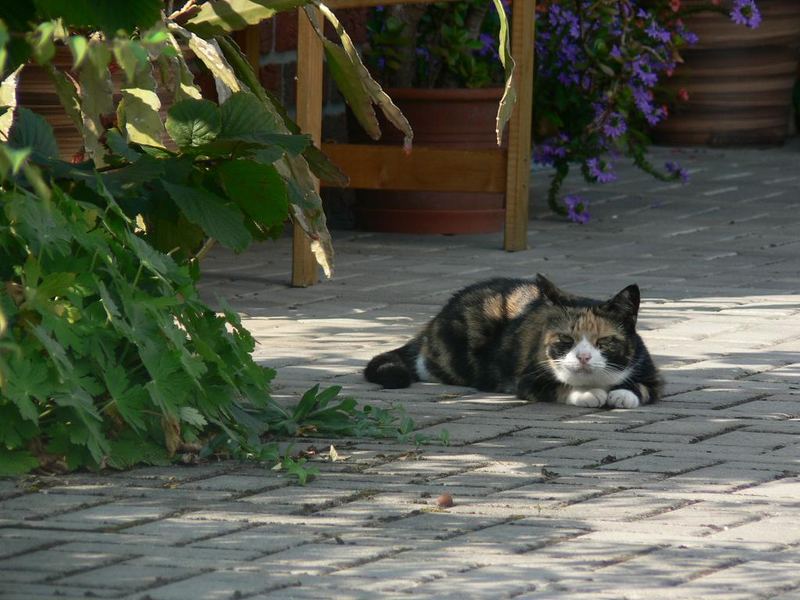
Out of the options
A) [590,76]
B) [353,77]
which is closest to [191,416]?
[353,77]

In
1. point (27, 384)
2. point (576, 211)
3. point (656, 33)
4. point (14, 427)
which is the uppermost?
point (656, 33)

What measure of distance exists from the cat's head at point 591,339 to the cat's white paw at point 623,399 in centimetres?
11

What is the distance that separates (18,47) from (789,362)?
3097 mm

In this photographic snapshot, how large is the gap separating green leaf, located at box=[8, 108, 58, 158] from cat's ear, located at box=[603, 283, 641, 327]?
1.92 m

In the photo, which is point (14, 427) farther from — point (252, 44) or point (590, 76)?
point (590, 76)

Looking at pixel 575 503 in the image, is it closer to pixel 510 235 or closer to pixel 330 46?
pixel 330 46

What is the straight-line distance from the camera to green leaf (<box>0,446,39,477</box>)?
3783mm

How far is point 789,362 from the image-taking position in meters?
5.64

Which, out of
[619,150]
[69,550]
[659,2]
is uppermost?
[659,2]

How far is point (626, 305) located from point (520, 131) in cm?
281

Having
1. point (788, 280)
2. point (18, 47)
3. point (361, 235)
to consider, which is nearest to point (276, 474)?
point (18, 47)

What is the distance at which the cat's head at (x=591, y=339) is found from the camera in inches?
200

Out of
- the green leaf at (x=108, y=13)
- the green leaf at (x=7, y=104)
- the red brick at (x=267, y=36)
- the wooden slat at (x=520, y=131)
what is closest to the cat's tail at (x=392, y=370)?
the green leaf at (x=7, y=104)

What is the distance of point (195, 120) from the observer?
14.0 ft
